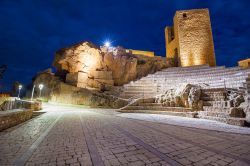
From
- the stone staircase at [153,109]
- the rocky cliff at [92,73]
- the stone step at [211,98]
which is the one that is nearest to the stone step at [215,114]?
the stone staircase at [153,109]

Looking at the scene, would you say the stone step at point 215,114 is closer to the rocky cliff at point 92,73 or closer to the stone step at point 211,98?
the stone step at point 211,98

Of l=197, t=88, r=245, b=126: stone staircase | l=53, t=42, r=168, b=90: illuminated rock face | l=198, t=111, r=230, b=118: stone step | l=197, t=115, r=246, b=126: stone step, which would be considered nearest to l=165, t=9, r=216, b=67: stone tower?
l=53, t=42, r=168, b=90: illuminated rock face

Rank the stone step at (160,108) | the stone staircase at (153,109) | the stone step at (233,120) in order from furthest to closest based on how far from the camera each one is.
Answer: the stone step at (160,108)
the stone staircase at (153,109)
the stone step at (233,120)

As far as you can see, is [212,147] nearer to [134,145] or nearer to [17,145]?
[134,145]

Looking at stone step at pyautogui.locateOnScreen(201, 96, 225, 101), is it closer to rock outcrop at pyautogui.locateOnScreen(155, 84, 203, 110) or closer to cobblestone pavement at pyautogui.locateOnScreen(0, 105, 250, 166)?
rock outcrop at pyautogui.locateOnScreen(155, 84, 203, 110)

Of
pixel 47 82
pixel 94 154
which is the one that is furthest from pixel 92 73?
pixel 94 154

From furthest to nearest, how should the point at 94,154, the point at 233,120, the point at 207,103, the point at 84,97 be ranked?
the point at 84,97 → the point at 207,103 → the point at 233,120 → the point at 94,154

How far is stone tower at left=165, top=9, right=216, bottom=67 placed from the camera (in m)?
A: 21.4

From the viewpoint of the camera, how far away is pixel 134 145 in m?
3.17

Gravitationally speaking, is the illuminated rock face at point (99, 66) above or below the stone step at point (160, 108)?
above

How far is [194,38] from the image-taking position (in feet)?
72.3

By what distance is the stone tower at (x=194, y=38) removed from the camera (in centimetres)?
2140

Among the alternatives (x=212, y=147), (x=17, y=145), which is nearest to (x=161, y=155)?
(x=212, y=147)

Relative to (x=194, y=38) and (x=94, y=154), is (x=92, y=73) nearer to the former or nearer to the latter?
(x=94, y=154)
